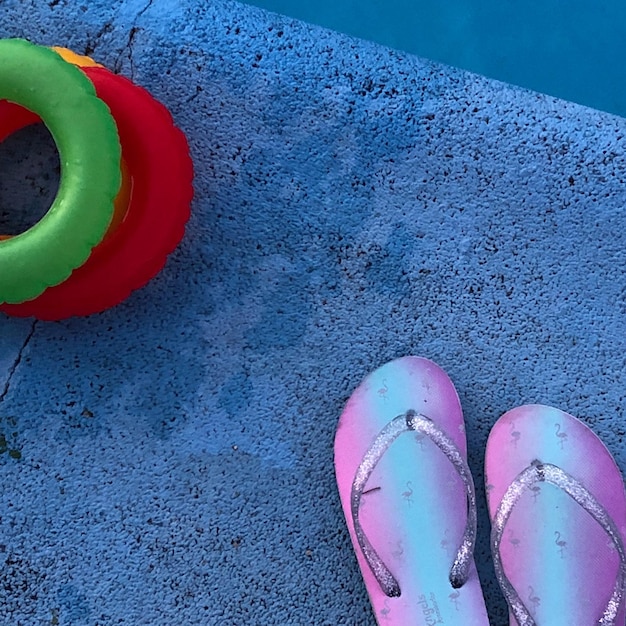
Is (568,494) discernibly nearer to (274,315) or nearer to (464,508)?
(464,508)

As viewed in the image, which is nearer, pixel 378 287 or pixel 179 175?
pixel 179 175

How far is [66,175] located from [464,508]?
0.59 meters

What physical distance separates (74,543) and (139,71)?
2.04 feet

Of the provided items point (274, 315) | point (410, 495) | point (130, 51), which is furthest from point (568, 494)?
point (130, 51)

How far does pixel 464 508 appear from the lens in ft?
2.59

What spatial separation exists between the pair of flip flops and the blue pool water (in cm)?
Result: 42

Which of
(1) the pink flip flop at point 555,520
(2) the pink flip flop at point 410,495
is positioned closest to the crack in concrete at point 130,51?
(2) the pink flip flop at point 410,495

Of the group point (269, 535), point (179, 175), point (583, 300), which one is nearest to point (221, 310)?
point (179, 175)

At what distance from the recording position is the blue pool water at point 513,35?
850 millimetres

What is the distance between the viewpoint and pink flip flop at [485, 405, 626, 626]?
767mm

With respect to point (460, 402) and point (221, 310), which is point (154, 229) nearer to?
point (221, 310)

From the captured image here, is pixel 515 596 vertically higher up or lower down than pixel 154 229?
lower down

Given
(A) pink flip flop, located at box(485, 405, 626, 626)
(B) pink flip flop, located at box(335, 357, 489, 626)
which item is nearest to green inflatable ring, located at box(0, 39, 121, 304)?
(B) pink flip flop, located at box(335, 357, 489, 626)

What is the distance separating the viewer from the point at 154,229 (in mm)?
707
